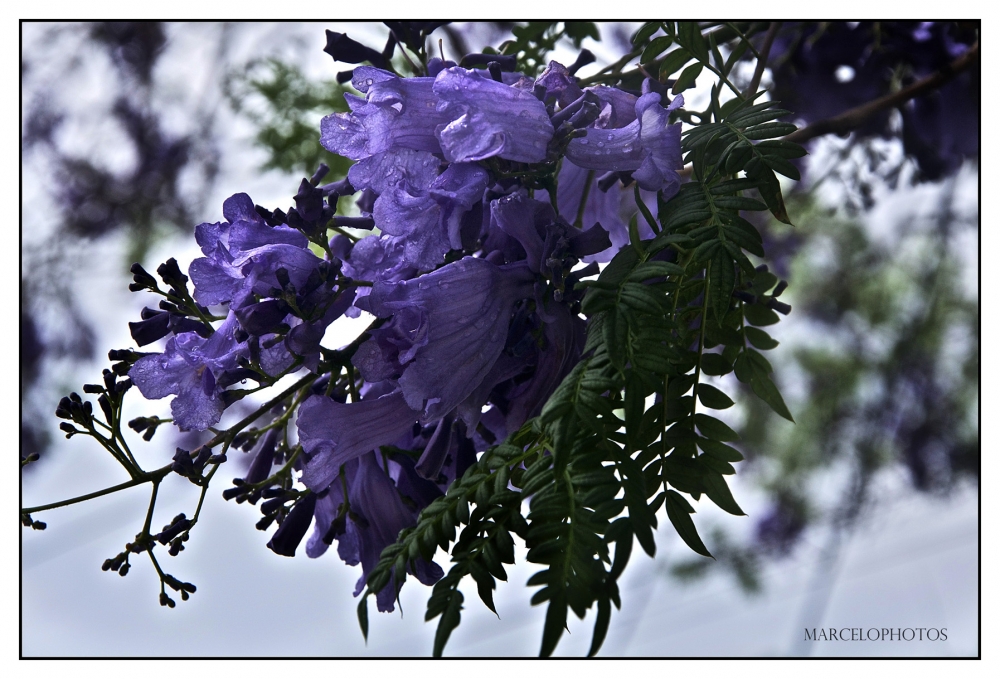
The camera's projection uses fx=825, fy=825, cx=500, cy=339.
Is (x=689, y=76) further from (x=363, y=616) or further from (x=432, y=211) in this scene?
(x=363, y=616)

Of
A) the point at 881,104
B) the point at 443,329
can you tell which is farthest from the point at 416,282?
the point at 881,104

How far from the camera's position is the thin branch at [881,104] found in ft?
1.38

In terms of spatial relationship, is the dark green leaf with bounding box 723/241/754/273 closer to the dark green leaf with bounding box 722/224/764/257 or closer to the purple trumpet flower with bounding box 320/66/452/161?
the dark green leaf with bounding box 722/224/764/257

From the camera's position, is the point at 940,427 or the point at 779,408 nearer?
the point at 779,408

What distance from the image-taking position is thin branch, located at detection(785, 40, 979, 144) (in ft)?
1.38

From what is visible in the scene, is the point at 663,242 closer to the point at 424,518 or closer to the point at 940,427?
the point at 424,518

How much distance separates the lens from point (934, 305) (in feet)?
3.18

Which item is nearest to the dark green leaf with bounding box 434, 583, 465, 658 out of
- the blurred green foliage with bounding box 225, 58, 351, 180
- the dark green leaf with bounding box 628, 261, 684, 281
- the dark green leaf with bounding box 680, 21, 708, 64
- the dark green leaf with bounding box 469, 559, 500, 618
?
the dark green leaf with bounding box 469, 559, 500, 618

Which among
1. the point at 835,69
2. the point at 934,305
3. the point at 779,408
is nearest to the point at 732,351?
the point at 779,408

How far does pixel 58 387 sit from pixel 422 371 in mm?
739

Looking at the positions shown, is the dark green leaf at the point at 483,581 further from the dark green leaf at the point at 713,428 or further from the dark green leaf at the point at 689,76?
the dark green leaf at the point at 689,76

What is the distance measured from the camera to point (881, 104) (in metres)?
0.47

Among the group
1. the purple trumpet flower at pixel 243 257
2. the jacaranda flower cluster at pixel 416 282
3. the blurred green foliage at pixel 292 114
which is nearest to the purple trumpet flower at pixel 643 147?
the jacaranda flower cluster at pixel 416 282

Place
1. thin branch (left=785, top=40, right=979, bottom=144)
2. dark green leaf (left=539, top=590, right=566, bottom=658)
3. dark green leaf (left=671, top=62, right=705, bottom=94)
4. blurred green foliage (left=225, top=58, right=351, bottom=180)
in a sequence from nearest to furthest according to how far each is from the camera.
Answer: dark green leaf (left=539, top=590, right=566, bottom=658), dark green leaf (left=671, top=62, right=705, bottom=94), thin branch (left=785, top=40, right=979, bottom=144), blurred green foliage (left=225, top=58, right=351, bottom=180)
